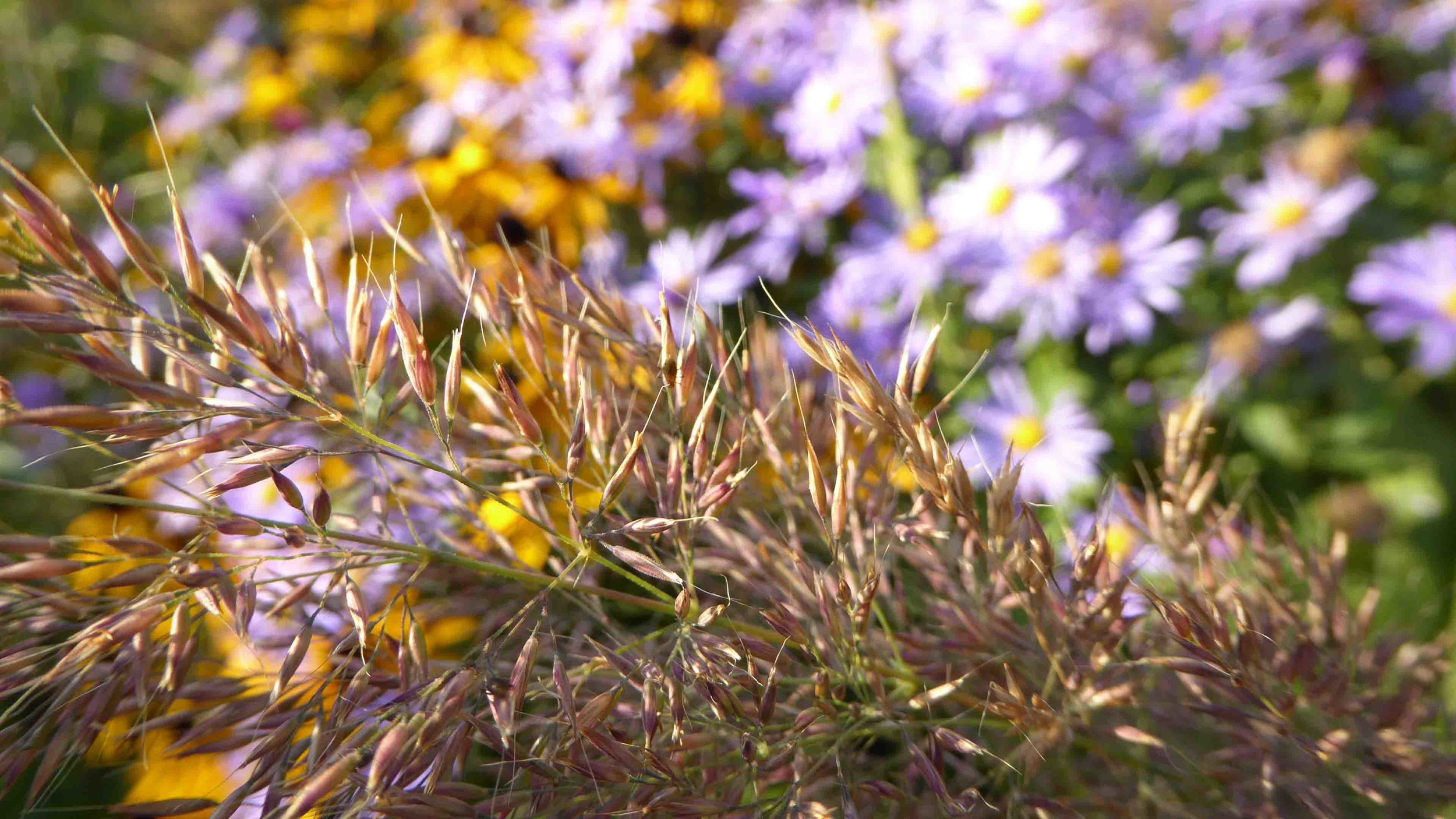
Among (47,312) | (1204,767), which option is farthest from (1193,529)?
(47,312)

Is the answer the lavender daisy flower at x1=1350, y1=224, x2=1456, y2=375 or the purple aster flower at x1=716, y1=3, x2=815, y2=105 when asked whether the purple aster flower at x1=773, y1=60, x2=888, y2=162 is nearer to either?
A: the purple aster flower at x1=716, y1=3, x2=815, y2=105

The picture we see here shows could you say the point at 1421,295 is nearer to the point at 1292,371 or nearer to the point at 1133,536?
the point at 1292,371

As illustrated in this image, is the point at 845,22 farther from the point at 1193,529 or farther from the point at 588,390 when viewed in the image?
the point at 588,390

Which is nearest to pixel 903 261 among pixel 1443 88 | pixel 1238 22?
pixel 1238 22

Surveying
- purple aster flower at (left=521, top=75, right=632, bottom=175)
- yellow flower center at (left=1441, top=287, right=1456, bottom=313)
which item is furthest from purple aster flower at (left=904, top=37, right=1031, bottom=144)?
yellow flower center at (left=1441, top=287, right=1456, bottom=313)

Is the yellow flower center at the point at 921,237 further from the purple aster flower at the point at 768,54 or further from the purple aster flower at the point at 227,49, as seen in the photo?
the purple aster flower at the point at 227,49

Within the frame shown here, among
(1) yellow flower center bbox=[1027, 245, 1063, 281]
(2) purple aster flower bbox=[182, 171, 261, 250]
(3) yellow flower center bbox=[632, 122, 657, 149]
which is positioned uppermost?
(2) purple aster flower bbox=[182, 171, 261, 250]
